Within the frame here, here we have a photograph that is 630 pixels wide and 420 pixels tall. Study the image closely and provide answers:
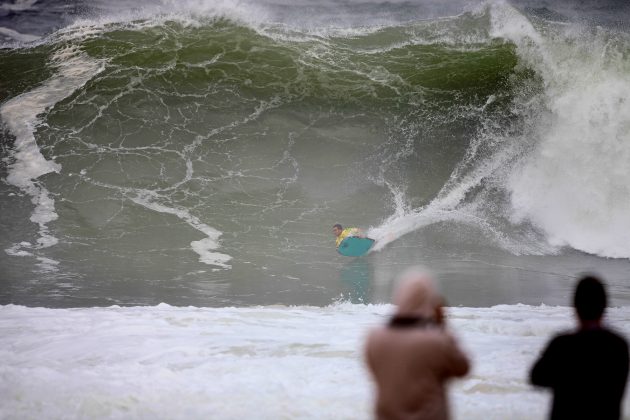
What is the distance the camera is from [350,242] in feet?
30.7

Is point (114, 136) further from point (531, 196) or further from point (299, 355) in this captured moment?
point (299, 355)

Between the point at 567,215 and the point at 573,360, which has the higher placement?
the point at 573,360

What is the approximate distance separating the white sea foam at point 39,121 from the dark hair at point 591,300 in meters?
9.01

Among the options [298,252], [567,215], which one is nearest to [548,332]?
[298,252]

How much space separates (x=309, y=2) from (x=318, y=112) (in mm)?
2544

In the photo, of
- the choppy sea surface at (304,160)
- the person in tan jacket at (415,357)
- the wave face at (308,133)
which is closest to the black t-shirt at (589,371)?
the person in tan jacket at (415,357)

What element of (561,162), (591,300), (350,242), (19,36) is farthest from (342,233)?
(19,36)

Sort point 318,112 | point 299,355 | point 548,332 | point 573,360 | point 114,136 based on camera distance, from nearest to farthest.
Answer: point 573,360 < point 299,355 < point 548,332 < point 114,136 < point 318,112

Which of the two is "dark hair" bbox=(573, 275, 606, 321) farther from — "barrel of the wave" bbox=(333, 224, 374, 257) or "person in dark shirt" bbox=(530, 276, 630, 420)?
"barrel of the wave" bbox=(333, 224, 374, 257)

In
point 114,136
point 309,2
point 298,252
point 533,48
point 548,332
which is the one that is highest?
point 309,2

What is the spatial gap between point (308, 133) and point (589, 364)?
1080 centimetres

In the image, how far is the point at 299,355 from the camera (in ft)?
13.1

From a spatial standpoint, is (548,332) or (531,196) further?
(531,196)

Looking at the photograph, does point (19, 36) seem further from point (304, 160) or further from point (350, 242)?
point (350, 242)
